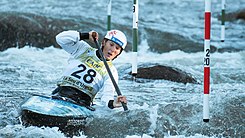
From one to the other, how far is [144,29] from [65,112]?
8.38 m

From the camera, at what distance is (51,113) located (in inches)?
192

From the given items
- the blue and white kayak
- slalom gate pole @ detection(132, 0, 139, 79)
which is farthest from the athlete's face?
slalom gate pole @ detection(132, 0, 139, 79)

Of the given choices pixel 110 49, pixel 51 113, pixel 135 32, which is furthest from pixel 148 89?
pixel 51 113

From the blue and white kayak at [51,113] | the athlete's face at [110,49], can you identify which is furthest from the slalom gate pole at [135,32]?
the blue and white kayak at [51,113]

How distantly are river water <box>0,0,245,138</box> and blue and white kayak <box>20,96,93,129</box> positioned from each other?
3.1 inches

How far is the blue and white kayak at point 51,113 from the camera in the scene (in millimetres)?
4879

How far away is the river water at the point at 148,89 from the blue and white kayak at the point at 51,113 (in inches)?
3.1

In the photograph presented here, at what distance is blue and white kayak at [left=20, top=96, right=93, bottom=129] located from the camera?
4.88 meters

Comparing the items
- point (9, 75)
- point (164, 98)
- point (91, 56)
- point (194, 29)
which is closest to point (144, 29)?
point (194, 29)

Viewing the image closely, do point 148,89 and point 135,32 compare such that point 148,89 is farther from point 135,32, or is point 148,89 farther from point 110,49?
point 110,49

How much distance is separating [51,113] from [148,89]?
258 centimetres

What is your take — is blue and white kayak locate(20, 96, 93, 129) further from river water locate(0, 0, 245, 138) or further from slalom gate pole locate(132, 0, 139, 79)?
slalom gate pole locate(132, 0, 139, 79)

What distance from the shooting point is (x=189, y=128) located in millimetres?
5312

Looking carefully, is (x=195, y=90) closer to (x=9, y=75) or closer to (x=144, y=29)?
(x=9, y=75)
